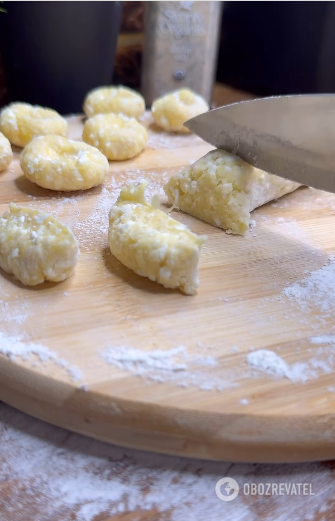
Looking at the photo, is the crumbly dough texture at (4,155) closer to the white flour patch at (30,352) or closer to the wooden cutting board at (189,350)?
the wooden cutting board at (189,350)

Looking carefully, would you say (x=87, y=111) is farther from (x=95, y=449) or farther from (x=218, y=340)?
(x=95, y=449)

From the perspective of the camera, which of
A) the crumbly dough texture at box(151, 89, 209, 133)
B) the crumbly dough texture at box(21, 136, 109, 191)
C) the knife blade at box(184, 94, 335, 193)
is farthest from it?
the crumbly dough texture at box(151, 89, 209, 133)

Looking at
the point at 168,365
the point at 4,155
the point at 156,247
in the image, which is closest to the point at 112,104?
the point at 4,155

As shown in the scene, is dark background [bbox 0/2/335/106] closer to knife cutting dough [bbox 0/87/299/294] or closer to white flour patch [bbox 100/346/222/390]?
knife cutting dough [bbox 0/87/299/294]

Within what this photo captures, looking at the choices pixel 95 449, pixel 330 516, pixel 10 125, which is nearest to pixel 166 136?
pixel 10 125

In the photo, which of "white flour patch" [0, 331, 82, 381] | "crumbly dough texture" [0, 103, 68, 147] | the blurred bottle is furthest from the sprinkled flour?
the blurred bottle

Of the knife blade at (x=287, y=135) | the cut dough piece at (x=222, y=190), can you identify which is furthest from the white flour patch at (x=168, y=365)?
the knife blade at (x=287, y=135)
